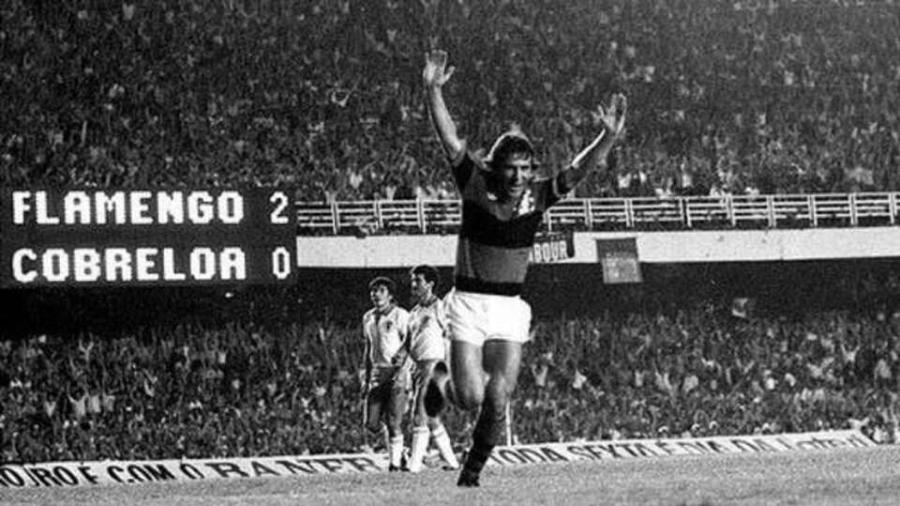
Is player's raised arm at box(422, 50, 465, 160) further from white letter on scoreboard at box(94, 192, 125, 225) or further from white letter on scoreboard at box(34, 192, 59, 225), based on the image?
white letter on scoreboard at box(34, 192, 59, 225)

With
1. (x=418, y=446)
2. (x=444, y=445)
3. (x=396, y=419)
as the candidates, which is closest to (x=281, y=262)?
(x=396, y=419)

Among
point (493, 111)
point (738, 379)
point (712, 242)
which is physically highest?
point (493, 111)

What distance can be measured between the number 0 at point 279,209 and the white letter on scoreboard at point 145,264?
185 centimetres

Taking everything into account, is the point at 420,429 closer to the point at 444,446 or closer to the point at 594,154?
the point at 444,446

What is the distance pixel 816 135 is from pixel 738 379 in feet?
22.7

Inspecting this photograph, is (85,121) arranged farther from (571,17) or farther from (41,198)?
(571,17)

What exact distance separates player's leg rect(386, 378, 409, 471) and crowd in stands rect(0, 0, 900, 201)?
1240cm

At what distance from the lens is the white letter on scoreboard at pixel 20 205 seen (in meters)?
26.2

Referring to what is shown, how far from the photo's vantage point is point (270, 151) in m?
32.4

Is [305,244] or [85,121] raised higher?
[85,121]

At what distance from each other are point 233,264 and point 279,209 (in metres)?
1.08

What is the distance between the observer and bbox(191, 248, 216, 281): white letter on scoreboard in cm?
2709

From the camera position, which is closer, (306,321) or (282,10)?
(306,321)

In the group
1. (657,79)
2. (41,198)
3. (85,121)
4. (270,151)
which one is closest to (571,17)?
(657,79)
